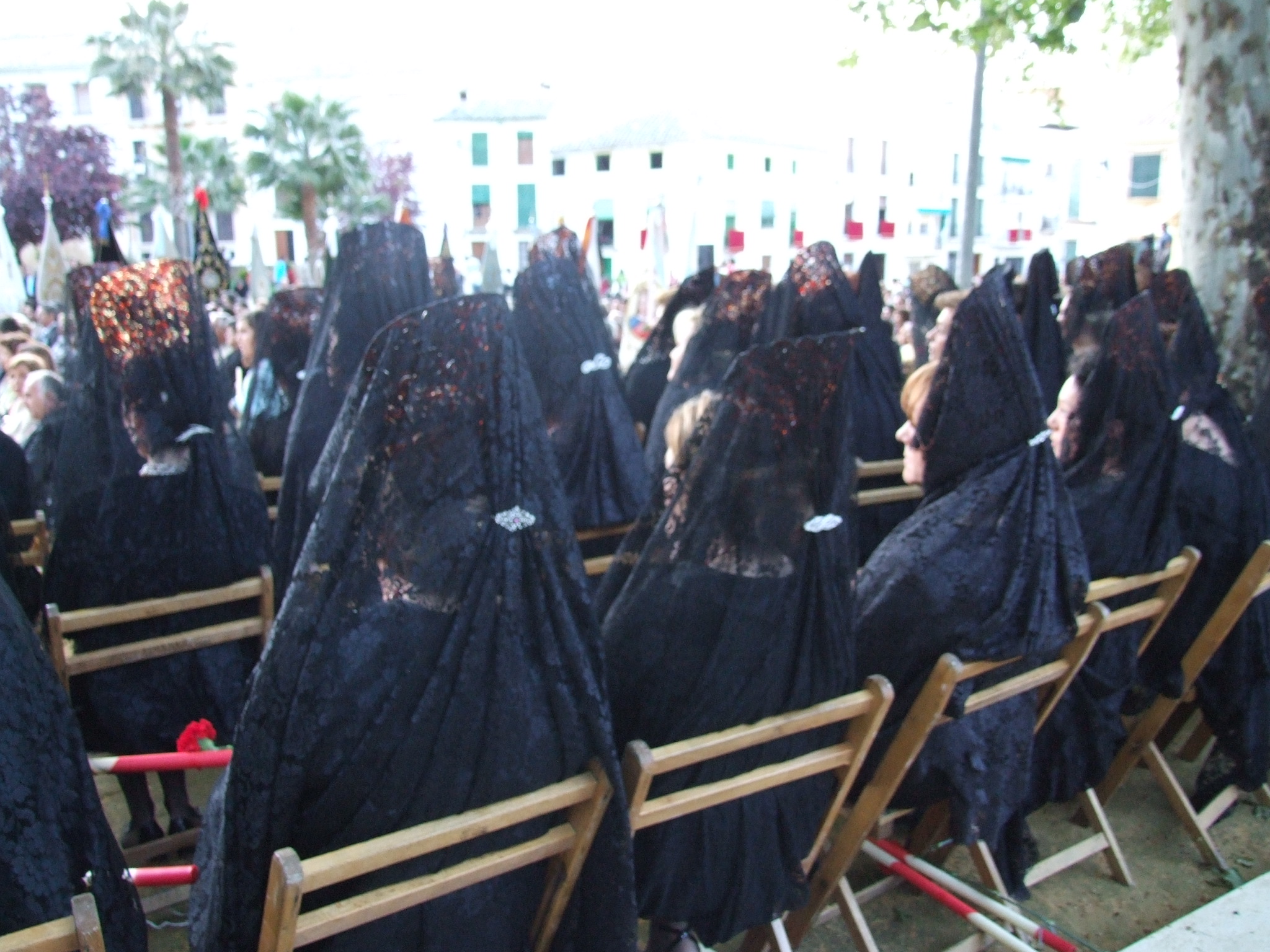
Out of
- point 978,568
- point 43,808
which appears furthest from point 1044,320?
point 43,808

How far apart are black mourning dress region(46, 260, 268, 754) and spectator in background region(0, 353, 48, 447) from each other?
1.72 meters

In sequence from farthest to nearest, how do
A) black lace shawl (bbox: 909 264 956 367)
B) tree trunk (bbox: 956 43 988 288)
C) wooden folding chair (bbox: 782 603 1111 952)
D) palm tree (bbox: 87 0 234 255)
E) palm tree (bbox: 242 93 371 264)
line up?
palm tree (bbox: 242 93 371 264) → palm tree (bbox: 87 0 234 255) → tree trunk (bbox: 956 43 988 288) → black lace shawl (bbox: 909 264 956 367) → wooden folding chair (bbox: 782 603 1111 952)

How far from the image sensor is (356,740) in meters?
1.84

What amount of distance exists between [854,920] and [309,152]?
36403mm

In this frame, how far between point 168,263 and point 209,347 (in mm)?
303

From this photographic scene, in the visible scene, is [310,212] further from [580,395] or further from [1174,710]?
[1174,710]

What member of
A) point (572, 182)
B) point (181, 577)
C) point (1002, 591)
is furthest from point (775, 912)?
point (572, 182)

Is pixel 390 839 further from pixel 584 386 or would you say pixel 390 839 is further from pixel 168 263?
pixel 584 386

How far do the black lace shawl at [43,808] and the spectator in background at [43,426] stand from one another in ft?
9.07

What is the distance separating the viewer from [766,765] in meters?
2.46

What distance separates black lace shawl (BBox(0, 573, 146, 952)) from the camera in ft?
5.22

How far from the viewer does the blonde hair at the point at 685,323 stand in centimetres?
526

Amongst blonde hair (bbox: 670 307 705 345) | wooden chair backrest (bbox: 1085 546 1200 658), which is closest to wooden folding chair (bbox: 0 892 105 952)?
wooden chair backrest (bbox: 1085 546 1200 658)

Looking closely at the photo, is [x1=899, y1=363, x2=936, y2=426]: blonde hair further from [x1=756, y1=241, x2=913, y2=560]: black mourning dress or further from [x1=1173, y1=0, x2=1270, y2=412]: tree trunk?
[x1=1173, y1=0, x2=1270, y2=412]: tree trunk
